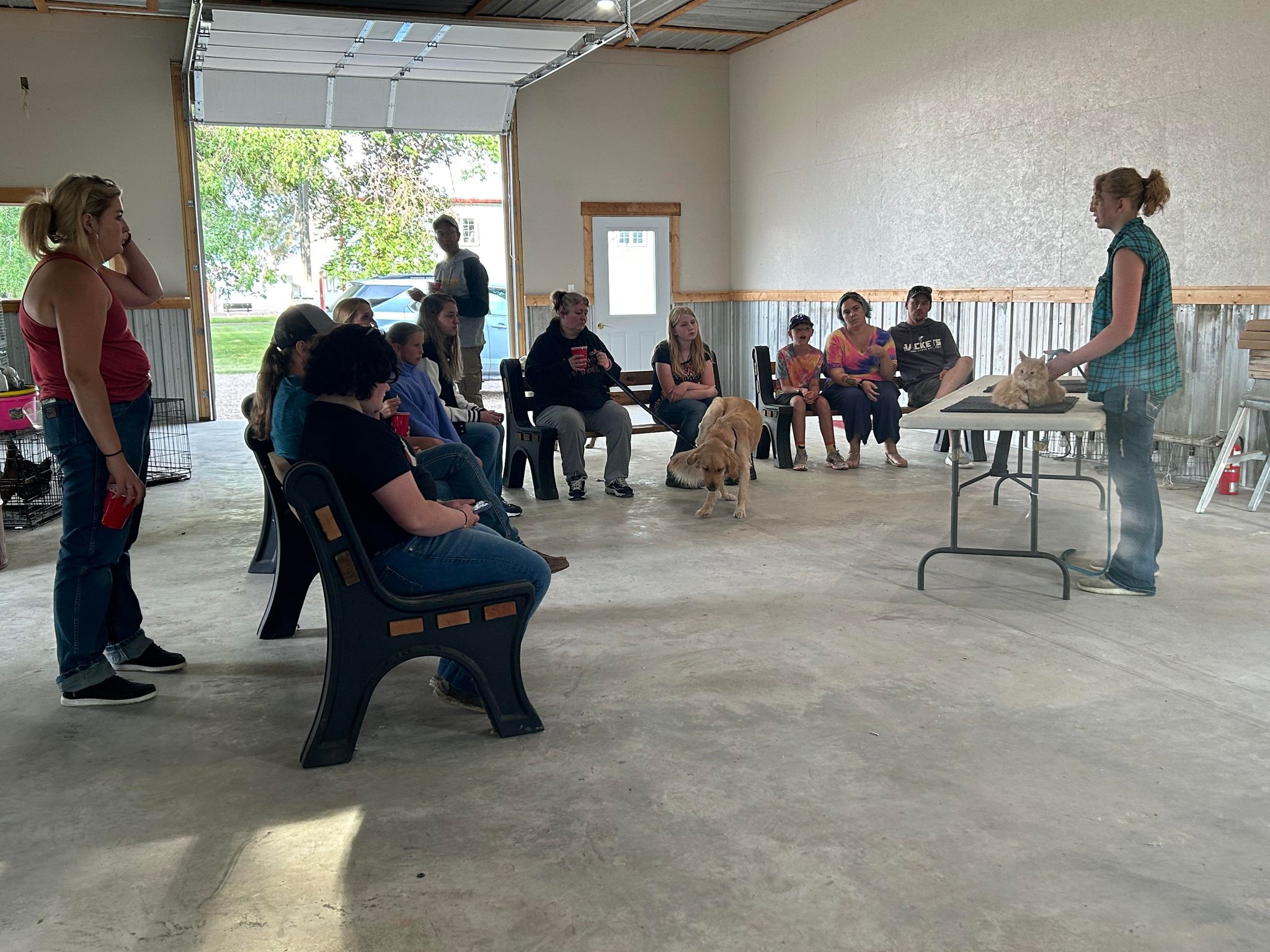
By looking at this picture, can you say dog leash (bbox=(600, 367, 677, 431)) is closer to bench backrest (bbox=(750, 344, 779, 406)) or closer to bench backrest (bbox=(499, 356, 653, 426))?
bench backrest (bbox=(499, 356, 653, 426))

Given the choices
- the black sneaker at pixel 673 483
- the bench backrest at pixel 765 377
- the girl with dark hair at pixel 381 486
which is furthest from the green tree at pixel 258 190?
the girl with dark hair at pixel 381 486

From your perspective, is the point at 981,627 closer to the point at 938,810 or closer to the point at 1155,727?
the point at 1155,727

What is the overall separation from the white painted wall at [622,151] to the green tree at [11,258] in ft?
16.0

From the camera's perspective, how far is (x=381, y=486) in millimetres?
2729

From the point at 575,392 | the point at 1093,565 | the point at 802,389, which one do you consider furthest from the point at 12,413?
the point at 1093,565

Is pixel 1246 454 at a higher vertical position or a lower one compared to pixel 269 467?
lower

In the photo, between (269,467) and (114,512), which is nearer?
(114,512)

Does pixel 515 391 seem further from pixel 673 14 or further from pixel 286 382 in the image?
pixel 673 14

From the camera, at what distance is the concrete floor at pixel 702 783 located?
7.04 feet

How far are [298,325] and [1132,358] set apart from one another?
3.11 metres

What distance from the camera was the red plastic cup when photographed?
→ 10.3 feet

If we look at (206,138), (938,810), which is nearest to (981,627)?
(938,810)

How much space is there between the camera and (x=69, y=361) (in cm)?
302

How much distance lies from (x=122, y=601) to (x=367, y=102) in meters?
8.38
